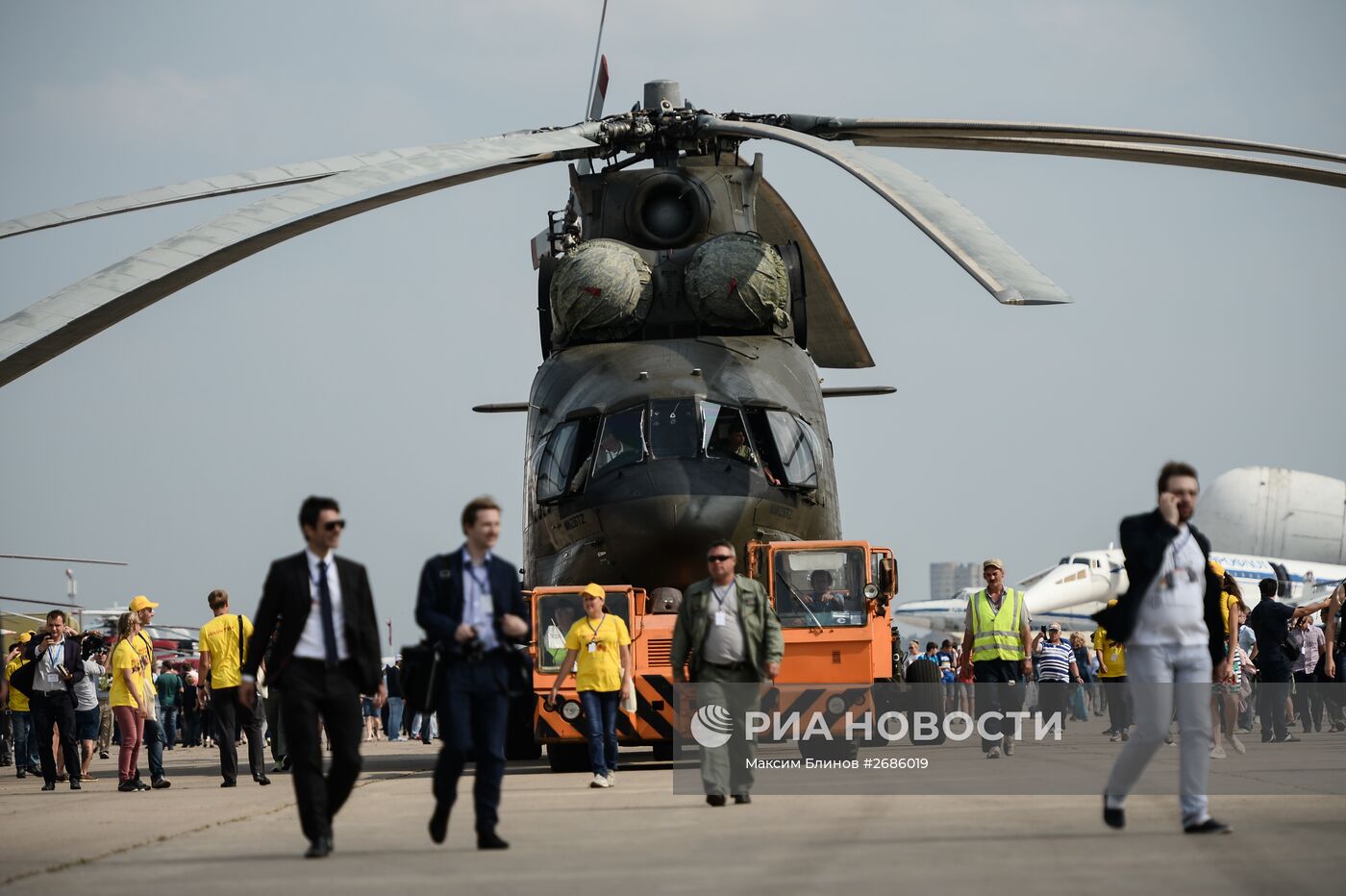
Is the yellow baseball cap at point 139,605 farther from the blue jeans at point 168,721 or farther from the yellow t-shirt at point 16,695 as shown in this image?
the blue jeans at point 168,721

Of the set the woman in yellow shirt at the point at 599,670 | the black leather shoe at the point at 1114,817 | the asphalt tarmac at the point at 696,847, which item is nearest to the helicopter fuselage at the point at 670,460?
the woman in yellow shirt at the point at 599,670

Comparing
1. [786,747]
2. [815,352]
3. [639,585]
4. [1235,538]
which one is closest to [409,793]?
[639,585]

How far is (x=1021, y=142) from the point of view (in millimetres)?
15953

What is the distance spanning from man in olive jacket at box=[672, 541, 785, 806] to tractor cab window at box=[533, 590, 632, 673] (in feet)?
14.1

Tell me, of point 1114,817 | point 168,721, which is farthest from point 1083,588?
point 1114,817

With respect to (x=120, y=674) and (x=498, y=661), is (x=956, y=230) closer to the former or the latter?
(x=498, y=661)

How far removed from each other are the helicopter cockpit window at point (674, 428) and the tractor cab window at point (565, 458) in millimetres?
755

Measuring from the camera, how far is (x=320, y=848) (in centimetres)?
897

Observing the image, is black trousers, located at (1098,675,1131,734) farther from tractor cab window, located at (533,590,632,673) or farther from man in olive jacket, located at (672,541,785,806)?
man in olive jacket, located at (672,541,785,806)

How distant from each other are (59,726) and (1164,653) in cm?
1300

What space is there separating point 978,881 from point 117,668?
11.4 meters

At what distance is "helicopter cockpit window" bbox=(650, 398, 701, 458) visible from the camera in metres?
16.7

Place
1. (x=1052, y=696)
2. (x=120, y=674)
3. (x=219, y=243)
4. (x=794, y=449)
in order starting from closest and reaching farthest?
(x=219, y=243) < (x=120, y=674) < (x=794, y=449) < (x=1052, y=696)

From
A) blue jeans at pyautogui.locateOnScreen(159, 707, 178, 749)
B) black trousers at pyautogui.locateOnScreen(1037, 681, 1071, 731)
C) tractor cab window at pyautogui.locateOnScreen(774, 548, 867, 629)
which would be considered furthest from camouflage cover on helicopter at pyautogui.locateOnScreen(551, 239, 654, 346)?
blue jeans at pyautogui.locateOnScreen(159, 707, 178, 749)
